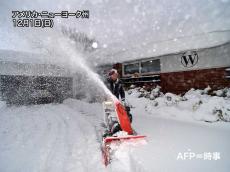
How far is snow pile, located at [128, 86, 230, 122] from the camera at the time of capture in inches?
284

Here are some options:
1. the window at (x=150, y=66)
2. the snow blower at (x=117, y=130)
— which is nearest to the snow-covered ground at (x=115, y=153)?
the snow blower at (x=117, y=130)

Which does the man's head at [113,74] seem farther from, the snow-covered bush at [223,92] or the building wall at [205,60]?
the building wall at [205,60]

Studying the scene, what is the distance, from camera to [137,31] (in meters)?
11.4

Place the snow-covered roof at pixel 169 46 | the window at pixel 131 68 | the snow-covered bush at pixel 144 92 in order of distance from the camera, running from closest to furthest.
Answer: 1. the snow-covered roof at pixel 169 46
2. the snow-covered bush at pixel 144 92
3. the window at pixel 131 68

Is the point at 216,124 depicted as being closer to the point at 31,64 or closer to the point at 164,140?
the point at 164,140

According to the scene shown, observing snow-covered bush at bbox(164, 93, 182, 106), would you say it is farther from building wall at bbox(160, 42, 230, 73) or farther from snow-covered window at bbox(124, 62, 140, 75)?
snow-covered window at bbox(124, 62, 140, 75)

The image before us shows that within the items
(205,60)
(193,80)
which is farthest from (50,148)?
(205,60)

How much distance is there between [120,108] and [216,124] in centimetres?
416

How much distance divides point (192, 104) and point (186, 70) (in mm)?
2281

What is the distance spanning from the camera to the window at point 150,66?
11.6 m

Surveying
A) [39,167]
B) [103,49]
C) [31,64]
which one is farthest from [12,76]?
[39,167]

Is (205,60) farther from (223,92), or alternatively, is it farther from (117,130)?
(117,130)

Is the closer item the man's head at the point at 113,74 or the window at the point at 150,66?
the man's head at the point at 113,74

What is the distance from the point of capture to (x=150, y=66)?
1206cm
